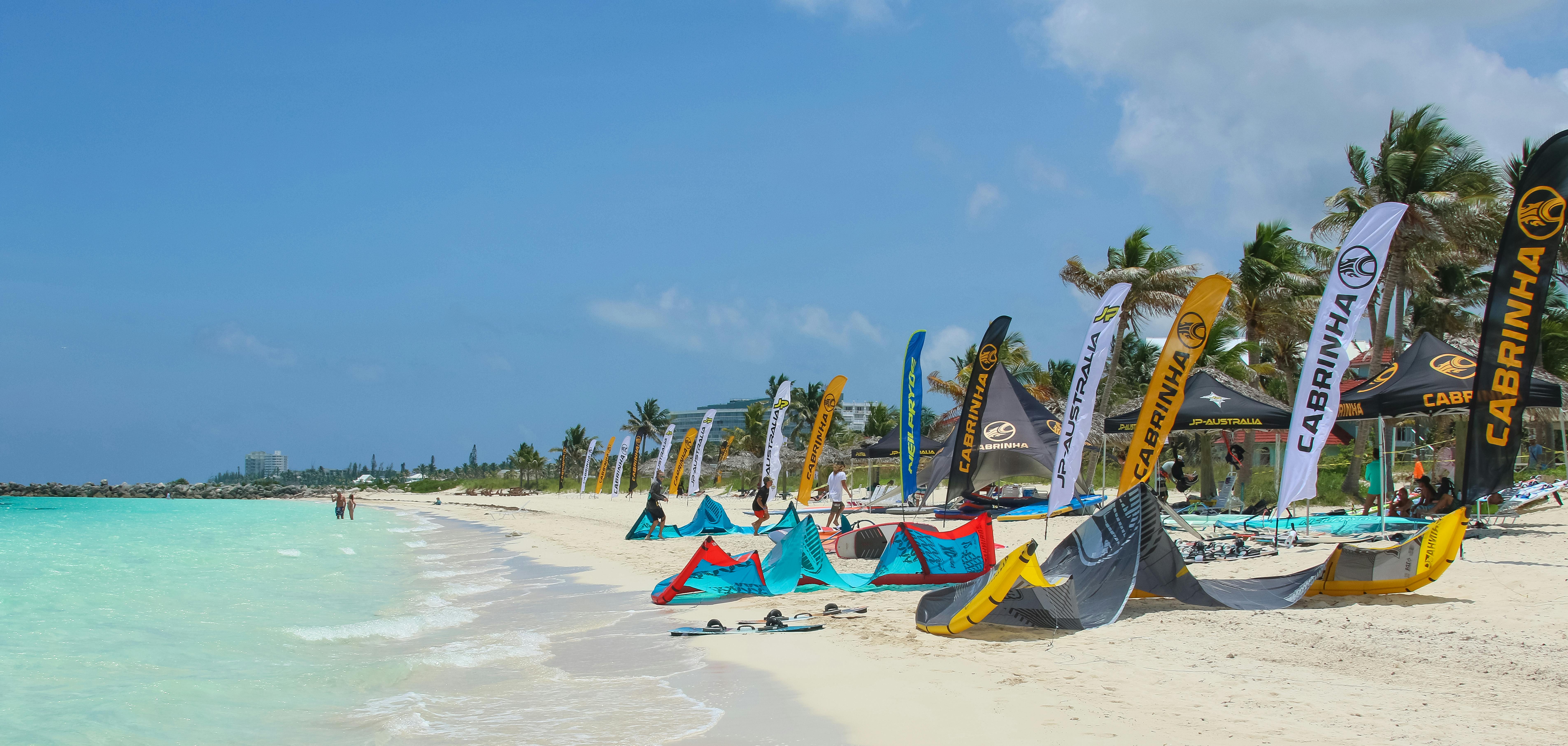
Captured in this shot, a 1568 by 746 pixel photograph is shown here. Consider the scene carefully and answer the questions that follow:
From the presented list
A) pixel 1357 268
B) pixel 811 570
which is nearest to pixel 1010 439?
pixel 811 570

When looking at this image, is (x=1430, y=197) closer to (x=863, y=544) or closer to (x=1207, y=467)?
(x=1207, y=467)

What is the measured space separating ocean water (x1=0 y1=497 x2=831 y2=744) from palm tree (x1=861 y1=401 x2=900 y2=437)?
35915mm

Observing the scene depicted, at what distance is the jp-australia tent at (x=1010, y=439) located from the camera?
19172 millimetres

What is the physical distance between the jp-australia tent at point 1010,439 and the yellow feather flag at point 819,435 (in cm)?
241

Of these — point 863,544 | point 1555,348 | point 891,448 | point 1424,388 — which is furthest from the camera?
point 891,448

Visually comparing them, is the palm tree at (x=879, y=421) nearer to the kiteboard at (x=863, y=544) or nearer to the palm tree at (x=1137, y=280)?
the palm tree at (x=1137, y=280)

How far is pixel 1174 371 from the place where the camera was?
10.8 metres

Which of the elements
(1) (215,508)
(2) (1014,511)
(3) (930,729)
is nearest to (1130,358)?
(2) (1014,511)

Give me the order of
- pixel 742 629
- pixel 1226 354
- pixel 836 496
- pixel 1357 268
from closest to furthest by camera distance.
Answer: pixel 742 629
pixel 1357 268
pixel 836 496
pixel 1226 354

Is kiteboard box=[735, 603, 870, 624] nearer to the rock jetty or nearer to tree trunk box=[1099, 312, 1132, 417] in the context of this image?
tree trunk box=[1099, 312, 1132, 417]

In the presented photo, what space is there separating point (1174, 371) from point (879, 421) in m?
42.5

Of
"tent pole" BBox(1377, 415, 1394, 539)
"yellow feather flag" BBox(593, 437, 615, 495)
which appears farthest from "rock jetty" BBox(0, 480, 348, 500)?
"tent pole" BBox(1377, 415, 1394, 539)

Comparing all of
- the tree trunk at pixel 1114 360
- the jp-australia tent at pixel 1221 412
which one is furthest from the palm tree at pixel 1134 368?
the jp-australia tent at pixel 1221 412

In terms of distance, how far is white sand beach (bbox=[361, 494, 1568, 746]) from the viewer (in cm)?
468
